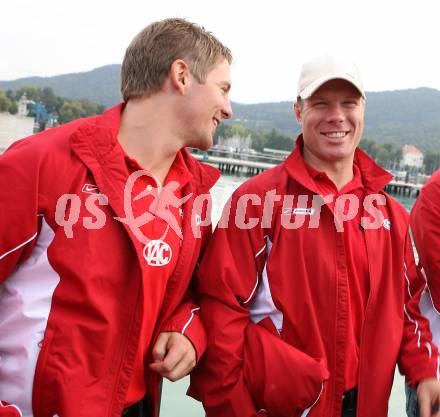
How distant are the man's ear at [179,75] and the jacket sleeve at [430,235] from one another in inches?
46.5

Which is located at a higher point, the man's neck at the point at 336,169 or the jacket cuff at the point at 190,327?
the man's neck at the point at 336,169

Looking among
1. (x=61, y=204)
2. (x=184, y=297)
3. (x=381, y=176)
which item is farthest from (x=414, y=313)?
(x=61, y=204)

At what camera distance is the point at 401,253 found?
2045mm

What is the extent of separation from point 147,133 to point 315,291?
0.89 metres

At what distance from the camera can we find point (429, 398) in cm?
190

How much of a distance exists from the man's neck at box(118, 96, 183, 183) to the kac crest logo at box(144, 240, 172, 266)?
11.8 inches

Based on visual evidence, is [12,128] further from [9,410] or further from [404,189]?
[9,410]

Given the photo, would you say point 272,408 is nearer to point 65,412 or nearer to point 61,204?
point 65,412

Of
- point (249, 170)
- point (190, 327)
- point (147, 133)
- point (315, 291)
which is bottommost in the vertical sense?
point (249, 170)

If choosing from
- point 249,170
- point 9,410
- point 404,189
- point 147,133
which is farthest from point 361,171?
point 404,189

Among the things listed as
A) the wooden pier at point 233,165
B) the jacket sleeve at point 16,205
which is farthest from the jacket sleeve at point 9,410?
the wooden pier at point 233,165

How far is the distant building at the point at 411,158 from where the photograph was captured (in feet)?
318

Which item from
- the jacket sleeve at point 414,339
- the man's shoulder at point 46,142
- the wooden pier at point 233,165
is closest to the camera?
the man's shoulder at point 46,142

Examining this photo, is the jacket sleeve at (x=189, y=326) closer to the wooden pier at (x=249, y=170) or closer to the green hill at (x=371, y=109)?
the wooden pier at (x=249, y=170)
